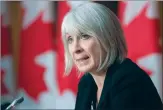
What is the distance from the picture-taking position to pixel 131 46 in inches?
88.7

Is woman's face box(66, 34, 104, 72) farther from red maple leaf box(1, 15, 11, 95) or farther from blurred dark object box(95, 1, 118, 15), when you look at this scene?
red maple leaf box(1, 15, 11, 95)

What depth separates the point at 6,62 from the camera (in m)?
2.38

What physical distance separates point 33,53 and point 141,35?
2.34 feet

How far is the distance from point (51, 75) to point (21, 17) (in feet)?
1.41

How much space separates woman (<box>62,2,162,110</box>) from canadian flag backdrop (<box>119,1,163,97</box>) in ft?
3.20

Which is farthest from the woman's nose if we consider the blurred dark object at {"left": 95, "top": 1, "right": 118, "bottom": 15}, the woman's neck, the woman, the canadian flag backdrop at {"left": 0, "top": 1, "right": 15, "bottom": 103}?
the canadian flag backdrop at {"left": 0, "top": 1, "right": 15, "bottom": 103}

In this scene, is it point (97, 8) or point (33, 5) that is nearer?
point (97, 8)

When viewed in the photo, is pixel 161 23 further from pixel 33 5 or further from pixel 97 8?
pixel 97 8

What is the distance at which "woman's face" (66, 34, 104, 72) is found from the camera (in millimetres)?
1206

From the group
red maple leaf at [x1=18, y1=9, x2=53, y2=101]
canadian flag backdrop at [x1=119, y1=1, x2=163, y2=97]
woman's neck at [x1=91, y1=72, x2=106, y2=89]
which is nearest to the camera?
woman's neck at [x1=91, y1=72, x2=106, y2=89]

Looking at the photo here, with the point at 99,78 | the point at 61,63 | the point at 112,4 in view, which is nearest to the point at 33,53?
the point at 61,63

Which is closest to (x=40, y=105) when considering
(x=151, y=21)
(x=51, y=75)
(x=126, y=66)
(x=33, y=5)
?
(x=51, y=75)

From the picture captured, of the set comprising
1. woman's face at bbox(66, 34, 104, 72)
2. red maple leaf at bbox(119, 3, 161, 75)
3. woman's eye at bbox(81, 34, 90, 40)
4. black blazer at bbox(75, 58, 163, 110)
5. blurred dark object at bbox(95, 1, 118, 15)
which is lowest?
black blazer at bbox(75, 58, 163, 110)

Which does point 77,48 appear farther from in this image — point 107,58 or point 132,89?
point 132,89
